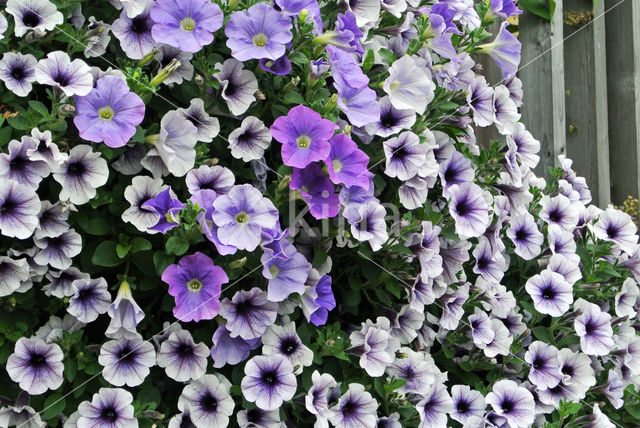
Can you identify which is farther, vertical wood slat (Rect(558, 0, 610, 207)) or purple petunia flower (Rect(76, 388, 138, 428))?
vertical wood slat (Rect(558, 0, 610, 207))

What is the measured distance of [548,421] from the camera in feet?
6.82

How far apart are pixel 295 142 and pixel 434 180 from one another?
1.50 feet

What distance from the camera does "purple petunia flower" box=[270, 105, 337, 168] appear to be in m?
1.51

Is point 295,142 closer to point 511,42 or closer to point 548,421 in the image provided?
point 511,42

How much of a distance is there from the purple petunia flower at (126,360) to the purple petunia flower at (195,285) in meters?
0.16

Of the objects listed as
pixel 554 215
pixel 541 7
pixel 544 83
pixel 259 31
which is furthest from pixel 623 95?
pixel 259 31

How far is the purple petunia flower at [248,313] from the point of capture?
156 centimetres

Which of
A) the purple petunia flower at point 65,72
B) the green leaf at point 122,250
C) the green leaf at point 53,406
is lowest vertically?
the green leaf at point 53,406

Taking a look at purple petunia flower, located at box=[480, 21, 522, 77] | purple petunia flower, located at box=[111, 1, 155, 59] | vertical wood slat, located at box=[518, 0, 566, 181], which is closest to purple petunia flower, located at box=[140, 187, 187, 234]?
purple petunia flower, located at box=[111, 1, 155, 59]

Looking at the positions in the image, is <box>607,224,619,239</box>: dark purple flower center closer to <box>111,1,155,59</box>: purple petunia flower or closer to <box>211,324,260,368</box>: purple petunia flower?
<box>211,324,260,368</box>: purple petunia flower

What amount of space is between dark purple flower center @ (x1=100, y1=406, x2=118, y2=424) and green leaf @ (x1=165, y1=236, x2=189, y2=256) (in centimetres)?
39

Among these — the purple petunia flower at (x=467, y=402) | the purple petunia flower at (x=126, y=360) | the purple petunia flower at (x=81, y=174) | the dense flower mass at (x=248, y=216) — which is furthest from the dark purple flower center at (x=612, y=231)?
the purple petunia flower at (x=81, y=174)

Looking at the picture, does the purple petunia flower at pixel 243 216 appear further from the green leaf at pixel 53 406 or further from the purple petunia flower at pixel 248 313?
the green leaf at pixel 53 406

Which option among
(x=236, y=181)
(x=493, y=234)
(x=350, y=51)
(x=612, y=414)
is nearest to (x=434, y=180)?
(x=493, y=234)
